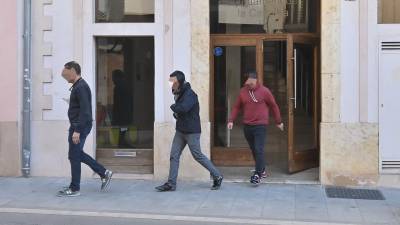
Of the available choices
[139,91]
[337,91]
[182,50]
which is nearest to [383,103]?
[337,91]

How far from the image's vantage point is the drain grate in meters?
9.17

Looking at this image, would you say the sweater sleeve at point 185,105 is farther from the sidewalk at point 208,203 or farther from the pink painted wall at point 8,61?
the pink painted wall at point 8,61

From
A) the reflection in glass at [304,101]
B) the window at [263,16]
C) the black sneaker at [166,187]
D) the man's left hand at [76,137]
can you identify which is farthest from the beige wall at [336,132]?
the man's left hand at [76,137]

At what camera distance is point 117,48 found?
10891 millimetres

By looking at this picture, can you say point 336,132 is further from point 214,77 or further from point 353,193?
point 214,77

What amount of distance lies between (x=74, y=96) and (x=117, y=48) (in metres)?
2.22

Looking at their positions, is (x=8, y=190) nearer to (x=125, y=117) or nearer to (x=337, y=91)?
(x=125, y=117)

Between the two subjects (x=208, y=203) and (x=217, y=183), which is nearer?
(x=208, y=203)

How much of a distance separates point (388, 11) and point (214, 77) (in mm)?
3143

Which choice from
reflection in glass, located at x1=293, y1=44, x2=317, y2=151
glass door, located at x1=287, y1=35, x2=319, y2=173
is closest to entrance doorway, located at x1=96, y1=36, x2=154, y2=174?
glass door, located at x1=287, y1=35, x2=319, y2=173

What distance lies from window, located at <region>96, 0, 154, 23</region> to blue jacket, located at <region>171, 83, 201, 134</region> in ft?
6.50

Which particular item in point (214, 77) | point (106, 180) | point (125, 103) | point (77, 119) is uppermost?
point (214, 77)

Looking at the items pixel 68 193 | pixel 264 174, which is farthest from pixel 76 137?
pixel 264 174

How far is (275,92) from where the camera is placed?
11359 mm
